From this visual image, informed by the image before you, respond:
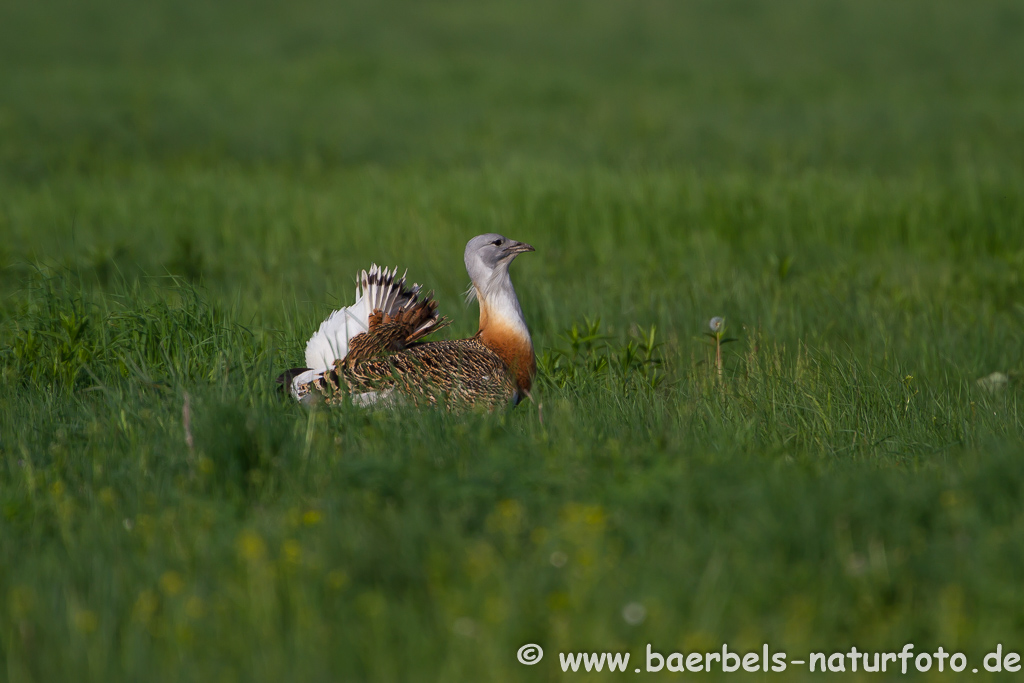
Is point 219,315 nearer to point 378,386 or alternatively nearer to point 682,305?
point 378,386

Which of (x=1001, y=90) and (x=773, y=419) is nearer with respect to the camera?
(x=773, y=419)

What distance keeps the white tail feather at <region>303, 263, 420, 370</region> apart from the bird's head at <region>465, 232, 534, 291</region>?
1.23ft

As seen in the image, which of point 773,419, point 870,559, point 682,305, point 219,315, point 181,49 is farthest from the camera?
point 181,49

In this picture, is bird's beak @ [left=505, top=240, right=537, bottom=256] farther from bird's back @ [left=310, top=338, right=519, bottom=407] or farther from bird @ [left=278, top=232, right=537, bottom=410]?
bird's back @ [left=310, top=338, right=519, bottom=407]

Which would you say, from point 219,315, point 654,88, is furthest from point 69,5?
point 219,315

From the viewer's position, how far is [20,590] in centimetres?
→ 262

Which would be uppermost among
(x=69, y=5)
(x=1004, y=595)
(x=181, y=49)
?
(x=69, y=5)

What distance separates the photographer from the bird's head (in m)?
5.00

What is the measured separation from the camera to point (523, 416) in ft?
14.0

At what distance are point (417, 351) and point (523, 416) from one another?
626mm

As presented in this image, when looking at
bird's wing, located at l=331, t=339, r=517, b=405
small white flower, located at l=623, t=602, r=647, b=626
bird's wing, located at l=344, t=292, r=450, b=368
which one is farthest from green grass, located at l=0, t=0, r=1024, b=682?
bird's wing, located at l=344, t=292, r=450, b=368

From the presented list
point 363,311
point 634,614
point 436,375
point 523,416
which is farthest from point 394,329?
point 634,614

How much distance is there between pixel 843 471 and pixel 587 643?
140 centimetres

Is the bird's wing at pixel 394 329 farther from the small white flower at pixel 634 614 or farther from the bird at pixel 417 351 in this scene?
the small white flower at pixel 634 614
